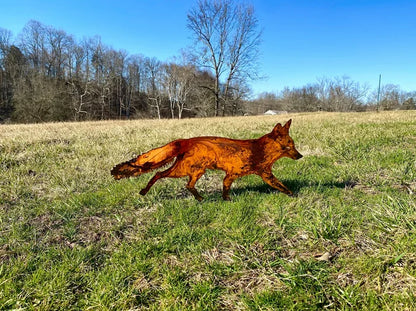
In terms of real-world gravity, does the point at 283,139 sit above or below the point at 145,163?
above

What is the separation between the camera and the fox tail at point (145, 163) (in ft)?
7.96

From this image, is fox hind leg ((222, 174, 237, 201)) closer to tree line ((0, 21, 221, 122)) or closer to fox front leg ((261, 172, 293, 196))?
fox front leg ((261, 172, 293, 196))

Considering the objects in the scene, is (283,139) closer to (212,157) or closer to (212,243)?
(212,157)

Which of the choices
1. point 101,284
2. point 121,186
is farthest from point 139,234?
point 121,186

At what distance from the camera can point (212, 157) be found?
2605mm

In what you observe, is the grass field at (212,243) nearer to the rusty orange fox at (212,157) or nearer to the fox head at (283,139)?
the rusty orange fox at (212,157)

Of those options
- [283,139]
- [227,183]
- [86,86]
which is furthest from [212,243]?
[86,86]

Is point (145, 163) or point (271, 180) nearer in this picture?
point (145, 163)

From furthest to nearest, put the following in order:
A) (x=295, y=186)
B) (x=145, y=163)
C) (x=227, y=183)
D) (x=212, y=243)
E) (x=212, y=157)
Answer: (x=295, y=186), (x=227, y=183), (x=212, y=157), (x=145, y=163), (x=212, y=243)

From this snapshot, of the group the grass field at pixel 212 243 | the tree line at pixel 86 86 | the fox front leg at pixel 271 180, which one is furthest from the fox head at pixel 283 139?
the tree line at pixel 86 86

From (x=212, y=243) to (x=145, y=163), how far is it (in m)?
1.09

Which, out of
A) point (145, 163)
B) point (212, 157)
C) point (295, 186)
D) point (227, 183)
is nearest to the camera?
point (145, 163)

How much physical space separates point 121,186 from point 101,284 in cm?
209

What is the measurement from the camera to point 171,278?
5.74 ft
